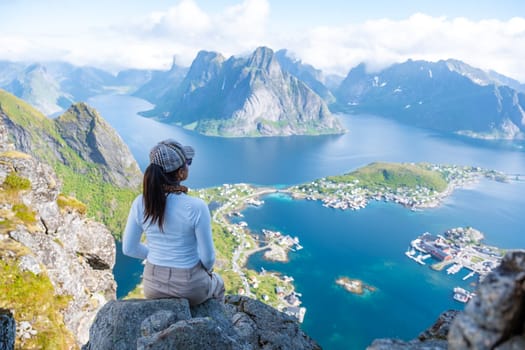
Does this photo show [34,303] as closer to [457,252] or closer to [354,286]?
[354,286]

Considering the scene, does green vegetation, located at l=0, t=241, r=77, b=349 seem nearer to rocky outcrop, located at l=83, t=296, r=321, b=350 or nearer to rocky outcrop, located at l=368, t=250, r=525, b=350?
rocky outcrop, located at l=83, t=296, r=321, b=350

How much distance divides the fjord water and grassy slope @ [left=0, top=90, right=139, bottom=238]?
2046cm

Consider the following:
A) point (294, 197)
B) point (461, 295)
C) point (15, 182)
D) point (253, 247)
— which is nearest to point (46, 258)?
point (15, 182)

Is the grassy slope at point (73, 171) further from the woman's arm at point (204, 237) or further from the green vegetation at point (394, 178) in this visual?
the woman's arm at point (204, 237)

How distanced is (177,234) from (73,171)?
8910cm

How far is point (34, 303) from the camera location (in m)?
8.77

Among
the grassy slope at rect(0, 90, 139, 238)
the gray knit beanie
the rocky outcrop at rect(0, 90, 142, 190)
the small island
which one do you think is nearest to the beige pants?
the gray knit beanie

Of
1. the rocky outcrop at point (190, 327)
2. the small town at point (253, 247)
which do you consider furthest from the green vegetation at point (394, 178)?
the rocky outcrop at point (190, 327)

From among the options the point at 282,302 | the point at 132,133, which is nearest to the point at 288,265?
the point at 282,302

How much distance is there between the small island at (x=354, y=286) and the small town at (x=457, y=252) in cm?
1501

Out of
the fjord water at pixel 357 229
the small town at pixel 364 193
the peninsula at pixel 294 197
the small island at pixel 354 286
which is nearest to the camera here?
the fjord water at pixel 357 229

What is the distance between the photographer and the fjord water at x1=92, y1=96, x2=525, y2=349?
43.8 meters

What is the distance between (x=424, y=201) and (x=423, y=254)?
36698mm

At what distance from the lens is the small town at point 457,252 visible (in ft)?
183
